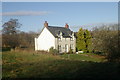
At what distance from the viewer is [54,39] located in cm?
2489

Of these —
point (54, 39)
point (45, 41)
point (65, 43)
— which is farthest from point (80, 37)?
point (45, 41)

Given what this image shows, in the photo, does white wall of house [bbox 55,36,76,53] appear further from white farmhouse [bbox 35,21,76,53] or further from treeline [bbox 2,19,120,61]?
treeline [bbox 2,19,120,61]

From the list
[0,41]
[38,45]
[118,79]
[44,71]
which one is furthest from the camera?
[38,45]

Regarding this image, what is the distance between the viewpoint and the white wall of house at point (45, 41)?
24875 mm

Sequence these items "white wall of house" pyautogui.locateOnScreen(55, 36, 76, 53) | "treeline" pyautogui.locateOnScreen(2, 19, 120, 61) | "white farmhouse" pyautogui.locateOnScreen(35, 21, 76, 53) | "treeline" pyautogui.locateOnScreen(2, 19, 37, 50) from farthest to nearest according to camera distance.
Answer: "white wall of house" pyautogui.locateOnScreen(55, 36, 76, 53), "white farmhouse" pyautogui.locateOnScreen(35, 21, 76, 53), "treeline" pyautogui.locateOnScreen(2, 19, 37, 50), "treeline" pyautogui.locateOnScreen(2, 19, 120, 61)

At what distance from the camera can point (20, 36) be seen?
24.1 meters

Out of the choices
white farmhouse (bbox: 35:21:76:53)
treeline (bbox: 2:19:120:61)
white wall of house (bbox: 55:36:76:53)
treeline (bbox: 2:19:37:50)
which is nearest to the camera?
treeline (bbox: 2:19:120:61)

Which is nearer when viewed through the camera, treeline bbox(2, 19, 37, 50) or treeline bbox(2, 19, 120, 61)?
treeline bbox(2, 19, 120, 61)

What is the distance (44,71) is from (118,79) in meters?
3.63

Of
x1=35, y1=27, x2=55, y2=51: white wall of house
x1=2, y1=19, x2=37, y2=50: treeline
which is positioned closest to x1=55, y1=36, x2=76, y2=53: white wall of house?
x1=35, y1=27, x2=55, y2=51: white wall of house

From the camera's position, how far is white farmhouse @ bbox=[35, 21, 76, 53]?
978 inches

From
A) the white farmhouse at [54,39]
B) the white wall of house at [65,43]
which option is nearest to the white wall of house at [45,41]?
the white farmhouse at [54,39]

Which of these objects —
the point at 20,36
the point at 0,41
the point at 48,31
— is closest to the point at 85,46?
the point at 48,31

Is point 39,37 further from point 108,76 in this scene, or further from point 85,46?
point 108,76
